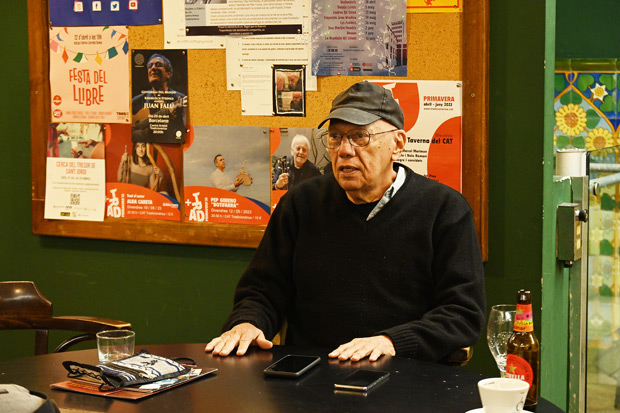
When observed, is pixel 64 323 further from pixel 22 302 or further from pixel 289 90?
pixel 289 90

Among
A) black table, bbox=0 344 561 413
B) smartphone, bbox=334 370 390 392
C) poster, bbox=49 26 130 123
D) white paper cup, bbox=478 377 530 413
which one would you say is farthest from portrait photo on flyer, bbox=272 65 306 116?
white paper cup, bbox=478 377 530 413

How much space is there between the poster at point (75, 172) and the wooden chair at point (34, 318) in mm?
833

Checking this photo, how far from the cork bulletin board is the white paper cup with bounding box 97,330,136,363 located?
4.19 ft

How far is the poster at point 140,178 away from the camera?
11.6ft

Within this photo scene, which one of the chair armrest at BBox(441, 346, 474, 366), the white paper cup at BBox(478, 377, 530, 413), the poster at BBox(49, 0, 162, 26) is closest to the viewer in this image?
the white paper cup at BBox(478, 377, 530, 413)

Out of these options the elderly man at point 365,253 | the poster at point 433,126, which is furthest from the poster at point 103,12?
the elderly man at point 365,253

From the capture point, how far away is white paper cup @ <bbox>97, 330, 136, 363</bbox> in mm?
2127

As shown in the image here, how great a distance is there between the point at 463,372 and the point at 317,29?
168cm

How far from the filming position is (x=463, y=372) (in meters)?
2.02

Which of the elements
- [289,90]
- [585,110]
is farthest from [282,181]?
[585,110]

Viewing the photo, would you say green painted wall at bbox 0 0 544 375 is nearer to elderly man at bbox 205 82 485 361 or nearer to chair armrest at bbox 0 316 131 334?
elderly man at bbox 205 82 485 361

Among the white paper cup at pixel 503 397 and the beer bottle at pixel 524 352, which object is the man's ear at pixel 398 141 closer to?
the beer bottle at pixel 524 352

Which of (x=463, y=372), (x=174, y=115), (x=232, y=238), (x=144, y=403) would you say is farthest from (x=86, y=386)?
(x=174, y=115)

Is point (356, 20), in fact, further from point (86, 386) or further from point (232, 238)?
point (86, 386)
